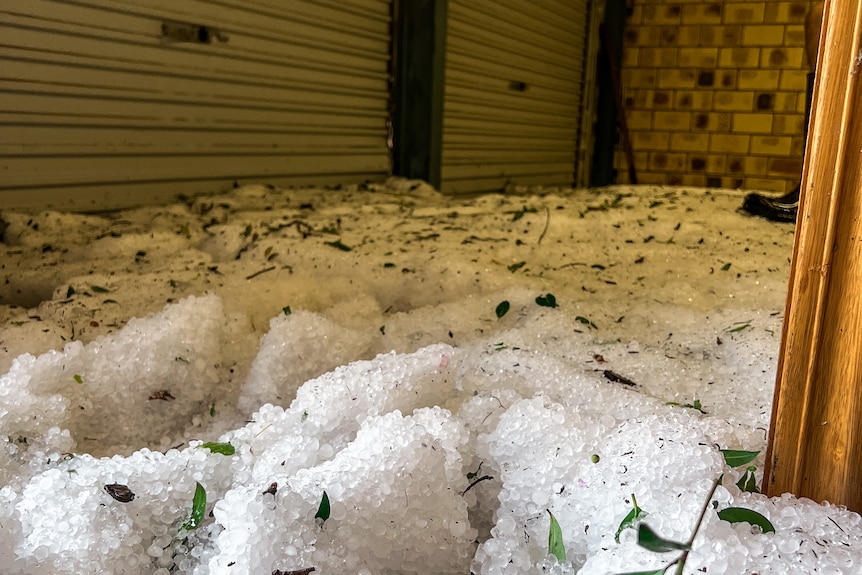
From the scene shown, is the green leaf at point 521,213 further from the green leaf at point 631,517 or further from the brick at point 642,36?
the brick at point 642,36

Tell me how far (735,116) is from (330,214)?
195 inches

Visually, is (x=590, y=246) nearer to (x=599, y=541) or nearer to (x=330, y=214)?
(x=330, y=214)

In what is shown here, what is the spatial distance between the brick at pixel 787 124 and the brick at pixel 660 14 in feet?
4.26

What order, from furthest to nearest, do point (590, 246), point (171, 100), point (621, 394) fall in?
1. point (171, 100)
2. point (590, 246)
3. point (621, 394)

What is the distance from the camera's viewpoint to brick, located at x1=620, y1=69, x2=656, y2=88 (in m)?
6.40

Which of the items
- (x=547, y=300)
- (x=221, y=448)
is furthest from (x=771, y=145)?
(x=221, y=448)

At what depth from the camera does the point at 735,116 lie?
6.20 meters

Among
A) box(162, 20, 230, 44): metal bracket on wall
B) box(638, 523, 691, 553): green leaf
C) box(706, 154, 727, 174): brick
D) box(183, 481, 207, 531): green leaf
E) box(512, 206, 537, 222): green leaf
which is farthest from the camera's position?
box(706, 154, 727, 174): brick

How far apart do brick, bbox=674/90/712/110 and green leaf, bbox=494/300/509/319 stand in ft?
18.3

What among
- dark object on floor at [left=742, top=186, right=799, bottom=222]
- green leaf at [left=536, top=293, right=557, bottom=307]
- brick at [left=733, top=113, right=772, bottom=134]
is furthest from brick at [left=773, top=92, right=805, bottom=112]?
green leaf at [left=536, top=293, right=557, bottom=307]

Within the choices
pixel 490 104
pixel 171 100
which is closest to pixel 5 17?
pixel 171 100

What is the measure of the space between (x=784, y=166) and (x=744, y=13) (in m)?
1.43

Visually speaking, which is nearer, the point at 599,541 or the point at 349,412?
the point at 599,541

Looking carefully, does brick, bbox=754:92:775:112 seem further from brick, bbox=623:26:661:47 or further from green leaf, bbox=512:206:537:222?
green leaf, bbox=512:206:537:222
